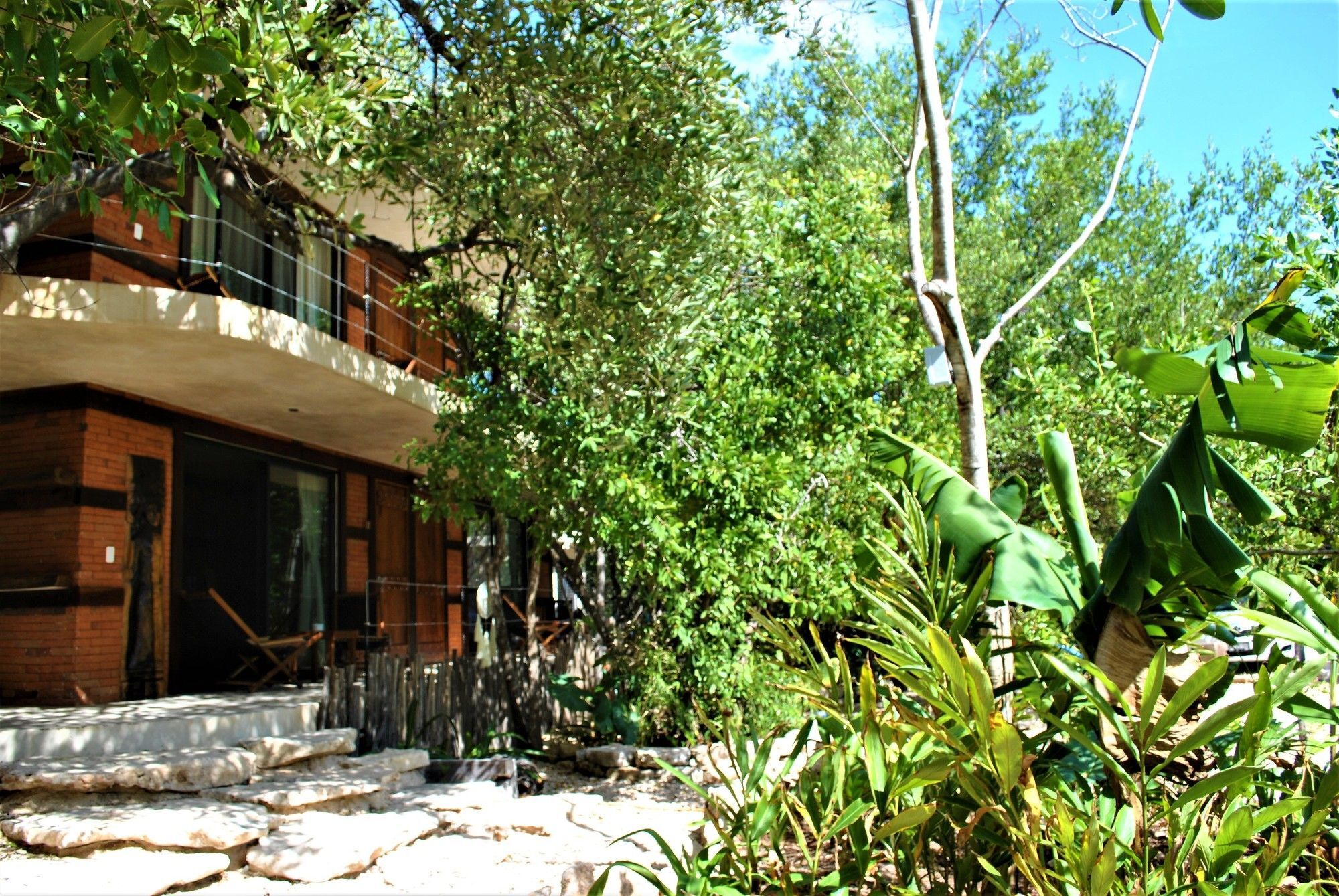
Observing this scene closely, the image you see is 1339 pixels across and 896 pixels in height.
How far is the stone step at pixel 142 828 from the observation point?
6.07 meters

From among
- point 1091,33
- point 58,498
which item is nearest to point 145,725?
point 58,498

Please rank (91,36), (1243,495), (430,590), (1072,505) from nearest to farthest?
(91,36) → (1243,495) → (1072,505) → (430,590)

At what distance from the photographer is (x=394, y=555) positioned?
54.3 ft

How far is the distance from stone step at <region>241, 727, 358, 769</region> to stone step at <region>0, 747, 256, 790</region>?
0.33 metres

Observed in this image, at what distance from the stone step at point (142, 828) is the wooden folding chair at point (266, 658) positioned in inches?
203

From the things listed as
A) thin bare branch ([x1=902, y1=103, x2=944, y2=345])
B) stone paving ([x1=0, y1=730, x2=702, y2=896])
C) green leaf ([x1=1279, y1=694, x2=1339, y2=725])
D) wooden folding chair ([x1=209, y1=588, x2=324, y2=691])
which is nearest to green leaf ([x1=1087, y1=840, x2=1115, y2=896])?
green leaf ([x1=1279, y1=694, x2=1339, y2=725])

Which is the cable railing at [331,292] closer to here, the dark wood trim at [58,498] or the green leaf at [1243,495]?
the dark wood trim at [58,498]

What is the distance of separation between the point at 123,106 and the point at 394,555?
42.9 feet

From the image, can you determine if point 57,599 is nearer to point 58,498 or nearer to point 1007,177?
point 58,498

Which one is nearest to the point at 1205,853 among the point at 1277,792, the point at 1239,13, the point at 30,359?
the point at 1277,792

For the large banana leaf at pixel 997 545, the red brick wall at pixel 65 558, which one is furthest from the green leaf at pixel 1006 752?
the red brick wall at pixel 65 558

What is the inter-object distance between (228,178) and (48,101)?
3591 millimetres

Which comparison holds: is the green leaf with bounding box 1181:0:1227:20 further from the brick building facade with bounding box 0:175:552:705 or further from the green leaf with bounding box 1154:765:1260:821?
the brick building facade with bounding box 0:175:552:705

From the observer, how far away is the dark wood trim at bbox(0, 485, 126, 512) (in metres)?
10.5
